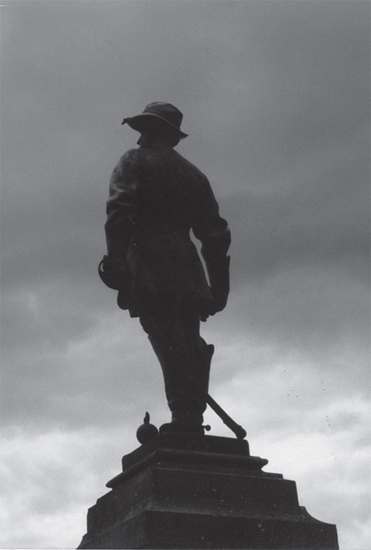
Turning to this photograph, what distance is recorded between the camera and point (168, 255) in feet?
26.7

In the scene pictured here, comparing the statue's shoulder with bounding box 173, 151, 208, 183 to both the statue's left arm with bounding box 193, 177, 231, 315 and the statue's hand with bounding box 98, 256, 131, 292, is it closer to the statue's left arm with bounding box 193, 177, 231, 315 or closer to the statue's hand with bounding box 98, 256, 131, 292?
the statue's left arm with bounding box 193, 177, 231, 315

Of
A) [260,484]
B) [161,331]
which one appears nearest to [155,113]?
[161,331]

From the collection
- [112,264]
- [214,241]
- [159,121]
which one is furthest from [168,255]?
[159,121]

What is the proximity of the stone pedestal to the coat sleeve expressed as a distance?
1941 mm

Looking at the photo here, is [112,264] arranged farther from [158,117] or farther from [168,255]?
[158,117]

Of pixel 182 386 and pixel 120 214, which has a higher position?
pixel 120 214

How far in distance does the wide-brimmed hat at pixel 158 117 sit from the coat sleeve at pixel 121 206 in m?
0.62

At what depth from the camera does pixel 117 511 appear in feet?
23.9

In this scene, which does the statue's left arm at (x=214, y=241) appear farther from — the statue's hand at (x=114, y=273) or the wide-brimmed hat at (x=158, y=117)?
the statue's hand at (x=114, y=273)

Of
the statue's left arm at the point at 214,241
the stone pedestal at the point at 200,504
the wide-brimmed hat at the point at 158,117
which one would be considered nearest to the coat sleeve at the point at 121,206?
the wide-brimmed hat at the point at 158,117

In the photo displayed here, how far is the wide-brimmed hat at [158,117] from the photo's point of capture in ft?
29.0

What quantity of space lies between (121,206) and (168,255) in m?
0.69

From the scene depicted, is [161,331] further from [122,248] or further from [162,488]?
[162,488]

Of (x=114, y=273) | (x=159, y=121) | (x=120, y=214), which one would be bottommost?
(x=114, y=273)
